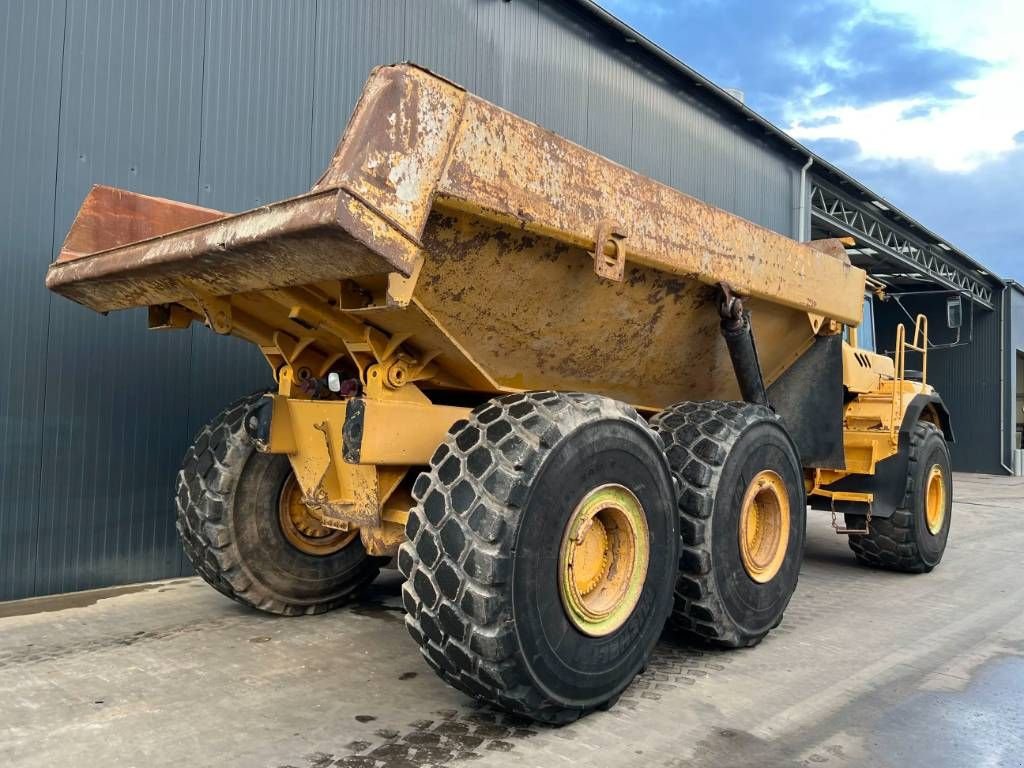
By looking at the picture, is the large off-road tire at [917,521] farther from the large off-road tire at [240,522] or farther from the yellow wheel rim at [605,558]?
the large off-road tire at [240,522]

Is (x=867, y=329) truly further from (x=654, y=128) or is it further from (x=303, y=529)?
(x=303, y=529)

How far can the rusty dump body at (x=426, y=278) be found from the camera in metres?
2.85

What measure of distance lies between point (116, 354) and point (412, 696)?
12.0 feet

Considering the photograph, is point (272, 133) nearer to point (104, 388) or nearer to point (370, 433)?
point (104, 388)

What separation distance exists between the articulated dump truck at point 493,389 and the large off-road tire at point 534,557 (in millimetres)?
12

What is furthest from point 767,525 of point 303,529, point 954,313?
point 954,313

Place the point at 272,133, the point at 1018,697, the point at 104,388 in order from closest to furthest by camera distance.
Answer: the point at 1018,697 < the point at 104,388 < the point at 272,133

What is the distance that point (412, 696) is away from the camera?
12.0 feet

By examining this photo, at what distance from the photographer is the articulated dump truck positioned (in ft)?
9.73

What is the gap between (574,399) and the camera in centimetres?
344

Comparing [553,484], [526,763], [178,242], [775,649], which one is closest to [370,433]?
[553,484]

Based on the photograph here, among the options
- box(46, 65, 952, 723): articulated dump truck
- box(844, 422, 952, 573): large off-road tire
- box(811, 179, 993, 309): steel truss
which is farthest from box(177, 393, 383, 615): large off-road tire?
box(811, 179, 993, 309): steel truss

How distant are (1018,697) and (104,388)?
19.6ft

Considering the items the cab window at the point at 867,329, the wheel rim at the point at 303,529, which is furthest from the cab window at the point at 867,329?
the wheel rim at the point at 303,529
